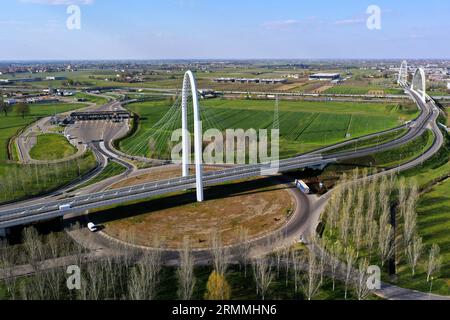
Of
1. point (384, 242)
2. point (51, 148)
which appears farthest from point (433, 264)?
point (51, 148)

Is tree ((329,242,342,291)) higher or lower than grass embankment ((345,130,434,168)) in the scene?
lower

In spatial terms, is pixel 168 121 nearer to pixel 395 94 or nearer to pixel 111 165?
pixel 111 165

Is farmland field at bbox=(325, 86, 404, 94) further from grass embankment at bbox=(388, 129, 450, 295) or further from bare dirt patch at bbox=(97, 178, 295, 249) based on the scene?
bare dirt patch at bbox=(97, 178, 295, 249)

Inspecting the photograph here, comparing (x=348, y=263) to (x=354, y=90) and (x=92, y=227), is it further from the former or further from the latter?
(x=354, y=90)

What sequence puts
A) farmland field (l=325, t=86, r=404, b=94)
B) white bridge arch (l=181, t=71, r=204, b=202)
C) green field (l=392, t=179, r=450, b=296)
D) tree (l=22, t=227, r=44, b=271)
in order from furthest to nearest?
farmland field (l=325, t=86, r=404, b=94) < white bridge arch (l=181, t=71, r=204, b=202) < tree (l=22, t=227, r=44, b=271) < green field (l=392, t=179, r=450, b=296)

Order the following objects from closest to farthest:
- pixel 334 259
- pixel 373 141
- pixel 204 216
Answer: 1. pixel 334 259
2. pixel 204 216
3. pixel 373 141

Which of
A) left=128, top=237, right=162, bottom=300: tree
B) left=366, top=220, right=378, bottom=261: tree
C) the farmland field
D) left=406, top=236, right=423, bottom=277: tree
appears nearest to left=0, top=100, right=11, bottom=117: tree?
left=128, top=237, right=162, bottom=300: tree

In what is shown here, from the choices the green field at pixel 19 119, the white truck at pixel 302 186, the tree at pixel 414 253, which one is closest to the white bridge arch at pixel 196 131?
the white truck at pixel 302 186
